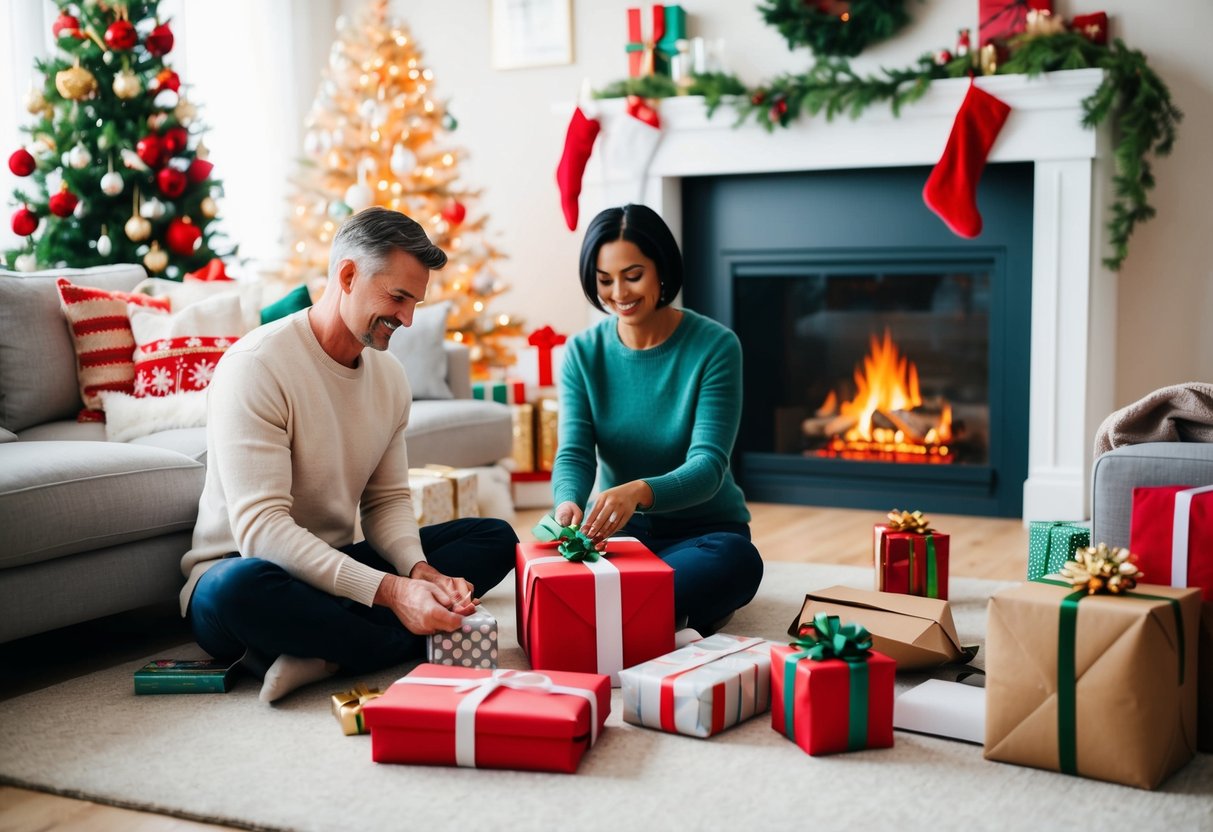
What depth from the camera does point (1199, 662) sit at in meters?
1.76

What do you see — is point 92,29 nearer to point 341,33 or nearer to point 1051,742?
point 341,33

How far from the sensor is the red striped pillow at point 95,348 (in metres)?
2.98

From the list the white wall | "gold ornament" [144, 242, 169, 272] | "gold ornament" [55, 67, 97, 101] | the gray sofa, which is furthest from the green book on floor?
the white wall

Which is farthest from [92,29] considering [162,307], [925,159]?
[925,159]

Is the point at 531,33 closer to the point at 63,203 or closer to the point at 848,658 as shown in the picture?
the point at 63,203

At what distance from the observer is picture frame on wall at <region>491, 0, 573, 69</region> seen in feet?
15.1

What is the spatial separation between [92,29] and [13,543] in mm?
2428

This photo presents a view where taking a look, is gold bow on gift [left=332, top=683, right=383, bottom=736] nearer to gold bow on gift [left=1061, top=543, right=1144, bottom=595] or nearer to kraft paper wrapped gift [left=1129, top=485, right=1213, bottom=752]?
gold bow on gift [left=1061, top=543, right=1144, bottom=595]

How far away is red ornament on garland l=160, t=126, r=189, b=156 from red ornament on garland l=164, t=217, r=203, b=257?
Answer: 227 millimetres

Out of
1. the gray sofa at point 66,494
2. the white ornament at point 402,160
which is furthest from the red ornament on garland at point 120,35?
the gray sofa at point 66,494

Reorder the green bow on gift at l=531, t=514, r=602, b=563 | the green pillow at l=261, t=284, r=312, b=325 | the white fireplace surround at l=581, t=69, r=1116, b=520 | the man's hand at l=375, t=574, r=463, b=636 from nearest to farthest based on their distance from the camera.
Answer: the man's hand at l=375, t=574, r=463, b=636
the green bow on gift at l=531, t=514, r=602, b=563
the green pillow at l=261, t=284, r=312, b=325
the white fireplace surround at l=581, t=69, r=1116, b=520

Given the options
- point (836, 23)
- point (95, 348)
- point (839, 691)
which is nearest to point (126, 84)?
point (95, 348)

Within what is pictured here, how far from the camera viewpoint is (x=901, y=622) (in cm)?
219

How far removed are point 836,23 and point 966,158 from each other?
68 cm
